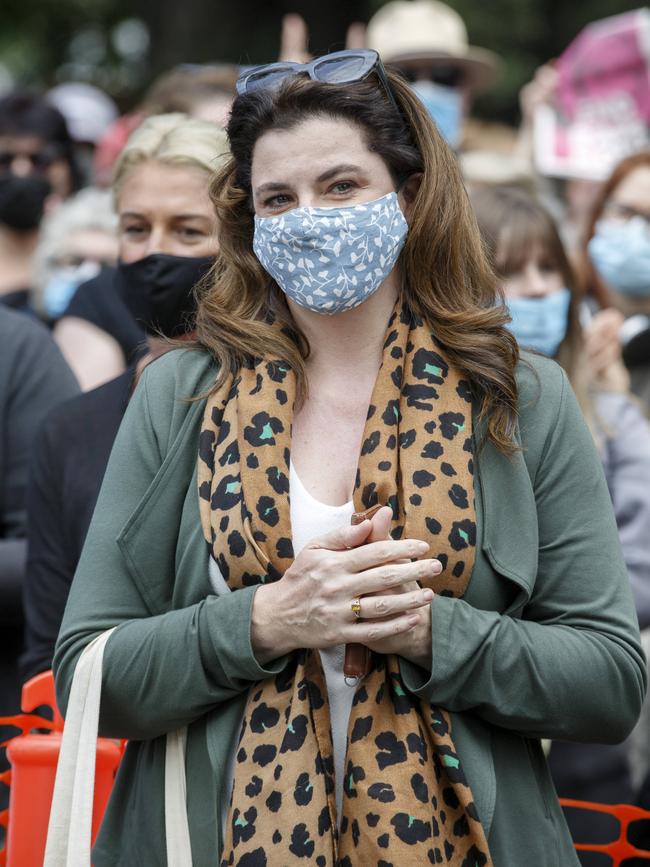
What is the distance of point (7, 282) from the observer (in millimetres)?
5211

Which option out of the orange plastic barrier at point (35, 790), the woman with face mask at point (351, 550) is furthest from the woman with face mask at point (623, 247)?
the orange plastic barrier at point (35, 790)

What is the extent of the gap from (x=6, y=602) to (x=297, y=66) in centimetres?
170

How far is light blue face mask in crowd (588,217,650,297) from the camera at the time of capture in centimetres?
503

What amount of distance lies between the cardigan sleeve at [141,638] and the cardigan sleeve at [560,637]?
0.33 metres

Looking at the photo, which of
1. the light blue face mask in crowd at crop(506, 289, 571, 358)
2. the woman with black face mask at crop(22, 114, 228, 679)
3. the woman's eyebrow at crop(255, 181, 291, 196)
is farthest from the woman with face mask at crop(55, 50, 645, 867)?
the light blue face mask in crowd at crop(506, 289, 571, 358)

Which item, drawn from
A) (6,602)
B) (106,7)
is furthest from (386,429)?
(106,7)

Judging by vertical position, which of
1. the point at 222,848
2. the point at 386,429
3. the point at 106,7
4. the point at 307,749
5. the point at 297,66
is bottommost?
the point at 222,848

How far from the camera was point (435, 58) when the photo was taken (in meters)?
6.61

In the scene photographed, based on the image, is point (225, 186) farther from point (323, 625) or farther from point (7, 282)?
point (7, 282)

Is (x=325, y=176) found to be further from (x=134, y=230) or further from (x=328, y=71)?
(x=134, y=230)

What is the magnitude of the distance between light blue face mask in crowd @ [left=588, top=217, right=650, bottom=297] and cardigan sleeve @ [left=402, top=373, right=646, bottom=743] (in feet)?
8.72

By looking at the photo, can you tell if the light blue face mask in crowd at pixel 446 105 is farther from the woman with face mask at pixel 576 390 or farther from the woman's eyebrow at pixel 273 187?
the woman's eyebrow at pixel 273 187

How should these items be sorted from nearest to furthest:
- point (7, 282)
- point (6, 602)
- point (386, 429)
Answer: point (386, 429) → point (6, 602) → point (7, 282)

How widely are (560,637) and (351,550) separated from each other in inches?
16.8
